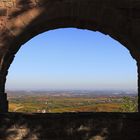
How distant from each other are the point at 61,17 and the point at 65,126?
2.24 meters

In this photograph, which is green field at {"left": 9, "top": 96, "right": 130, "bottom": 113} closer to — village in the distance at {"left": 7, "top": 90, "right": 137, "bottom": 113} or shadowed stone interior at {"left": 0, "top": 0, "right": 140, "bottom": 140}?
village in the distance at {"left": 7, "top": 90, "right": 137, "bottom": 113}

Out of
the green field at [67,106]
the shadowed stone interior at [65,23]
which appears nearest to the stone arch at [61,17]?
the shadowed stone interior at [65,23]

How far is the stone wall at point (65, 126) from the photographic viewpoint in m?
8.38

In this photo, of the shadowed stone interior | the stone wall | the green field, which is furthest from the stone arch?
the green field

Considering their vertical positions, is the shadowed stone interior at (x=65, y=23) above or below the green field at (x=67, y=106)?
above

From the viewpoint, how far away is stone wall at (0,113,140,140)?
8375mm

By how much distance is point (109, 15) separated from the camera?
28.7 feet

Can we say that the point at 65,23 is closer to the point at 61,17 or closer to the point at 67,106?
the point at 61,17

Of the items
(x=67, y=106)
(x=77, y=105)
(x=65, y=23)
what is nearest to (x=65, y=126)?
(x=65, y=23)

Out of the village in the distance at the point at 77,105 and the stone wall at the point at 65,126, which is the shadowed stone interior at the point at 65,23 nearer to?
the stone wall at the point at 65,126

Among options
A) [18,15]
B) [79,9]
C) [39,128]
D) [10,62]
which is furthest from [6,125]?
[79,9]

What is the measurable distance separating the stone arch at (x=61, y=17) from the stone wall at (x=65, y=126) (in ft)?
2.50

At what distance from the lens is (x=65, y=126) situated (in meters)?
8.47

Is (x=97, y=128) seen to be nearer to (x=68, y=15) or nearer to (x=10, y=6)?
(x=68, y=15)
